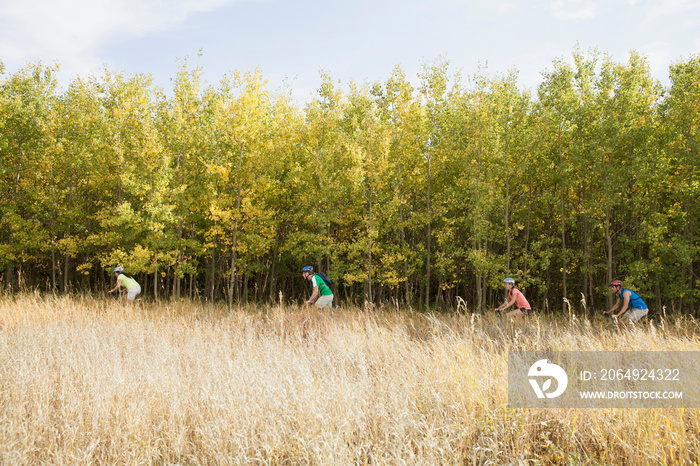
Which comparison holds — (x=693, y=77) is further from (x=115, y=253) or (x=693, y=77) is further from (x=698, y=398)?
(x=115, y=253)

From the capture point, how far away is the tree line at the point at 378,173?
16156mm

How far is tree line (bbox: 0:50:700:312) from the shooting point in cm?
1616

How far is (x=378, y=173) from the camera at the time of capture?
17000mm

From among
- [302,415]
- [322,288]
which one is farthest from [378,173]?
[302,415]

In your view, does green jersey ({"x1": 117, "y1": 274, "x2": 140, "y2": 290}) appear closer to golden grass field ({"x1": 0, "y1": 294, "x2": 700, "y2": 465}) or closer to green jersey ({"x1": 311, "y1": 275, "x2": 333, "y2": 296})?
green jersey ({"x1": 311, "y1": 275, "x2": 333, "y2": 296})

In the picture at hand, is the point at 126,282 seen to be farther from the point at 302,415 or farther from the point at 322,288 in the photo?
the point at 302,415

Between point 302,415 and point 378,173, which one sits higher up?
point 378,173

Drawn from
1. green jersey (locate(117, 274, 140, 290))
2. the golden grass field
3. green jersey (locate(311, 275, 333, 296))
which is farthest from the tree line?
the golden grass field

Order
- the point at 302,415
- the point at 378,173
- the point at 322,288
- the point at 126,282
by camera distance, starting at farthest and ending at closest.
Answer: the point at 378,173 < the point at 126,282 < the point at 322,288 < the point at 302,415

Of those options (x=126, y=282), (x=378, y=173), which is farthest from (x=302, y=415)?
(x=378, y=173)

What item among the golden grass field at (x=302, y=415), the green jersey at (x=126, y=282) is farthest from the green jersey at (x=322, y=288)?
the green jersey at (x=126, y=282)

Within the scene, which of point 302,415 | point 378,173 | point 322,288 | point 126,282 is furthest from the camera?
point 378,173

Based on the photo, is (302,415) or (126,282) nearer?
(302,415)

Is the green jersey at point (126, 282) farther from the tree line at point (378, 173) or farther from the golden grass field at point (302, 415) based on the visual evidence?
the golden grass field at point (302, 415)
